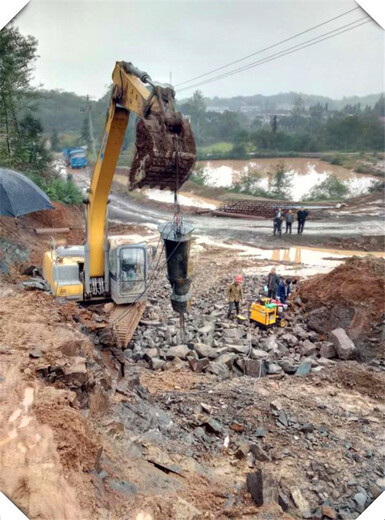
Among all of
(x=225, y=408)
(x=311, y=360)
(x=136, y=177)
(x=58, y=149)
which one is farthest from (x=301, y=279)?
(x=58, y=149)

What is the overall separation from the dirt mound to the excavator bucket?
6296mm

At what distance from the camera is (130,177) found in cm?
571

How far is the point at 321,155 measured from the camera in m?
40.0

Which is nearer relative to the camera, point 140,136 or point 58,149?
point 140,136

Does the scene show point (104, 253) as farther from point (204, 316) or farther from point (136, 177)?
point (204, 316)

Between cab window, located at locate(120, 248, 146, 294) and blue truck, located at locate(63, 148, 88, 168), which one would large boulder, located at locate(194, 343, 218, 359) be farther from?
blue truck, located at locate(63, 148, 88, 168)

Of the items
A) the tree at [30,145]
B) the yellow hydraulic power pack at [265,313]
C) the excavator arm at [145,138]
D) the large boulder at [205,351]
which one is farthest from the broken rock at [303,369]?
the tree at [30,145]

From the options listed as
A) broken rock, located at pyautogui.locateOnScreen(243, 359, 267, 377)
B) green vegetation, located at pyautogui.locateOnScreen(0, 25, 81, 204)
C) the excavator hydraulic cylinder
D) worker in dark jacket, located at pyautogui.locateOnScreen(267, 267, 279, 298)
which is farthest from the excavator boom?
green vegetation, located at pyautogui.locateOnScreen(0, 25, 81, 204)

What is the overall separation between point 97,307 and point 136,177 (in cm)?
334

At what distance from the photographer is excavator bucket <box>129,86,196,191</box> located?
17.4 ft

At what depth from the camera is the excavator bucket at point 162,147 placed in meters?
5.32

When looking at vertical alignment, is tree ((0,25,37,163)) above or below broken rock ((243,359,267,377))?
above

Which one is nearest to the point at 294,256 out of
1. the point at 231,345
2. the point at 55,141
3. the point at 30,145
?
the point at 231,345

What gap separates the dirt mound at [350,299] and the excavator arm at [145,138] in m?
6.02
